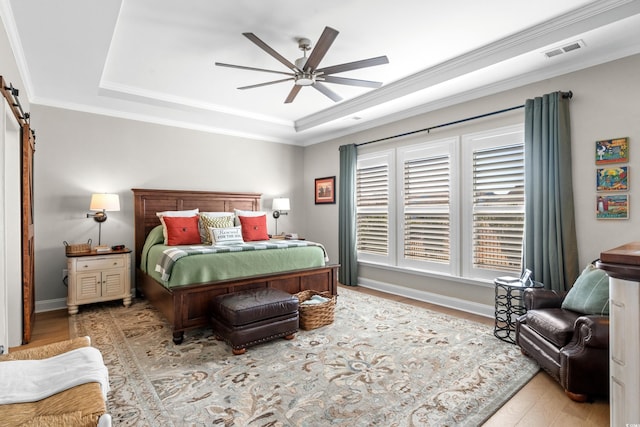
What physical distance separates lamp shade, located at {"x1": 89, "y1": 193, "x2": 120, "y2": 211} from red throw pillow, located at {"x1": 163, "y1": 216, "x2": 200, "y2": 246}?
62 cm

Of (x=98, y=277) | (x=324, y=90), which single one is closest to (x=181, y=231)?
(x=98, y=277)

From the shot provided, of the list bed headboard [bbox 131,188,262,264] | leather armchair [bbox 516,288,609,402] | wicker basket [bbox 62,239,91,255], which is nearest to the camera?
leather armchair [bbox 516,288,609,402]

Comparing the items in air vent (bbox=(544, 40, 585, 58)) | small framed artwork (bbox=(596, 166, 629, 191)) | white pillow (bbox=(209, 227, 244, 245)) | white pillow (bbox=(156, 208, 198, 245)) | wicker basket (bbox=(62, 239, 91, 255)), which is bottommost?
wicker basket (bbox=(62, 239, 91, 255))

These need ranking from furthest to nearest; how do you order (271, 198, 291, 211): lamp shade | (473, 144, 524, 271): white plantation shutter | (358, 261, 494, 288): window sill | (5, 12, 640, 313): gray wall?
(271, 198, 291, 211): lamp shade < (358, 261, 494, 288): window sill < (473, 144, 524, 271): white plantation shutter < (5, 12, 640, 313): gray wall

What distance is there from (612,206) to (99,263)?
5.50 m

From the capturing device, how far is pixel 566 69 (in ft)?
10.5

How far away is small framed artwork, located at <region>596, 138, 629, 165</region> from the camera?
9.43 feet

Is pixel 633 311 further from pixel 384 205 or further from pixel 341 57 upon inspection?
pixel 384 205

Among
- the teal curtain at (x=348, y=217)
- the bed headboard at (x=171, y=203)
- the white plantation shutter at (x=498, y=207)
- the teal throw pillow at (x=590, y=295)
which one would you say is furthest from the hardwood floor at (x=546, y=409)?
the bed headboard at (x=171, y=203)

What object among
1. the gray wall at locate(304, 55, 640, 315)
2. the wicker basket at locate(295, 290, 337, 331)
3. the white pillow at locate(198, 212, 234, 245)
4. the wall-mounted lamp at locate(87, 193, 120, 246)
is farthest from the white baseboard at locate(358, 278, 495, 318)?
the wall-mounted lamp at locate(87, 193, 120, 246)

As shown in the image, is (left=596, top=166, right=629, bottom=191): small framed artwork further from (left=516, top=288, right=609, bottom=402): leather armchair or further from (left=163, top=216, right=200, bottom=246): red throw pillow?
(left=163, top=216, right=200, bottom=246): red throw pillow

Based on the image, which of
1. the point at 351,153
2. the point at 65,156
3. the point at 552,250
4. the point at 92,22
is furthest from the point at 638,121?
the point at 65,156

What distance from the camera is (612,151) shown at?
2.93m

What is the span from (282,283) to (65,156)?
129 inches
